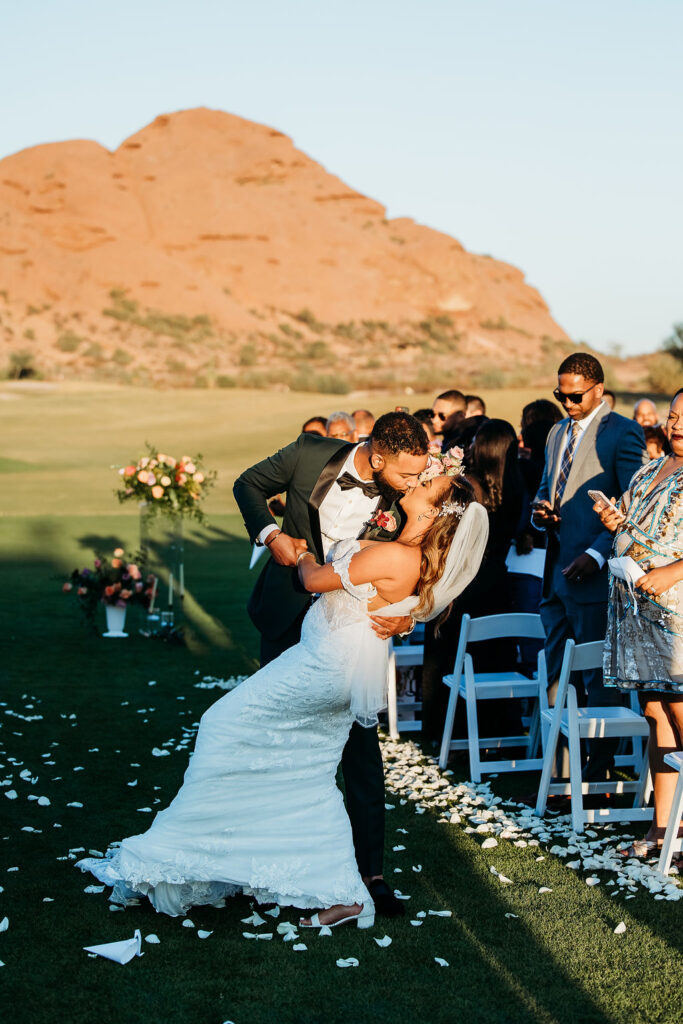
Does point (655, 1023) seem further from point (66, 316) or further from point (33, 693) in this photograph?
point (66, 316)

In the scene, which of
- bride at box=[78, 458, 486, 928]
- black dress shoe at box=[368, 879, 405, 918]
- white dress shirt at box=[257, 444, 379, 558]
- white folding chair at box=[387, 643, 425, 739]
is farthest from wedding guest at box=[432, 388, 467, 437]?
black dress shoe at box=[368, 879, 405, 918]

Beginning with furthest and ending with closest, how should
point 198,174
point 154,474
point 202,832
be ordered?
1. point 198,174
2. point 154,474
3. point 202,832

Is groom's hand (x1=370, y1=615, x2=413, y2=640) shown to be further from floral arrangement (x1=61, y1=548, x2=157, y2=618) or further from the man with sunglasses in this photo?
floral arrangement (x1=61, y1=548, x2=157, y2=618)

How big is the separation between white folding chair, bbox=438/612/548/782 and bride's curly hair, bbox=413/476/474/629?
2008 mm

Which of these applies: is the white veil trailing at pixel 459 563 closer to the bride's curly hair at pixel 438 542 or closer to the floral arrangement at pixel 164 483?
the bride's curly hair at pixel 438 542

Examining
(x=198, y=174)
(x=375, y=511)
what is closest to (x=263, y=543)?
(x=375, y=511)

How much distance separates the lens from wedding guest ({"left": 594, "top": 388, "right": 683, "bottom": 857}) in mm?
5074

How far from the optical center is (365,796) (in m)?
4.66

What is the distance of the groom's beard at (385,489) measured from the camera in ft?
15.1

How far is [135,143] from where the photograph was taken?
110188 millimetres

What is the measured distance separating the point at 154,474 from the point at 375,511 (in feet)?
20.3

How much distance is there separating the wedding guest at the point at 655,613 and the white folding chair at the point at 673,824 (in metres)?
0.22

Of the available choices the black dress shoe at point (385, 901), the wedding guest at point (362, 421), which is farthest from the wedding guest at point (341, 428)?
the black dress shoe at point (385, 901)

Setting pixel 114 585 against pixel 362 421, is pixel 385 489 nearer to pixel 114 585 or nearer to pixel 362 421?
pixel 362 421
